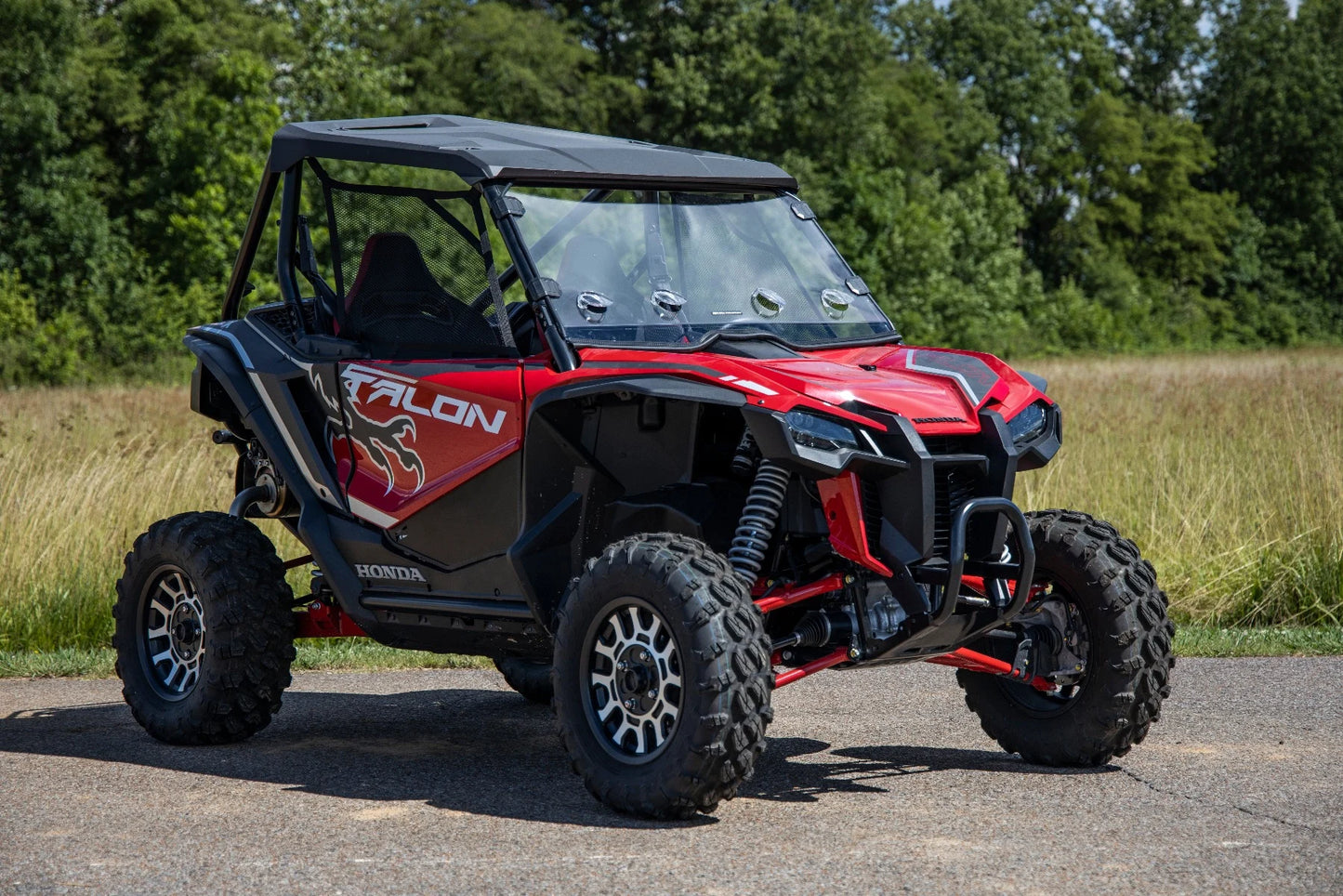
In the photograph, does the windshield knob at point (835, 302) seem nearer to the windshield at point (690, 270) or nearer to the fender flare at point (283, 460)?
the windshield at point (690, 270)

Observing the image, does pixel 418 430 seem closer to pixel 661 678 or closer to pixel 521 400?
pixel 521 400

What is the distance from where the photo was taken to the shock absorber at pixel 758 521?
5477mm

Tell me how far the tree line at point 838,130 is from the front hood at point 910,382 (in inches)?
972

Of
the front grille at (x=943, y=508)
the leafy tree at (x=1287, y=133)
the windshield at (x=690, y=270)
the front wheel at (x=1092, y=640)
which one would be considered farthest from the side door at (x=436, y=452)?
the leafy tree at (x=1287, y=133)

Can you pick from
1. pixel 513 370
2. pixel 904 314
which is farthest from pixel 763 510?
pixel 904 314

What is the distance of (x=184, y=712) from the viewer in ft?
21.9

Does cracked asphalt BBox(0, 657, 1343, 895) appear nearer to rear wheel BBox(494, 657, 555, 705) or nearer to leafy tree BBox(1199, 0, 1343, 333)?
rear wheel BBox(494, 657, 555, 705)

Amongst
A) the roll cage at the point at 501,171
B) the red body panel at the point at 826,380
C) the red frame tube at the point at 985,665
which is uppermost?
the roll cage at the point at 501,171

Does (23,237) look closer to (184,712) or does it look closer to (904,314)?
(904,314)

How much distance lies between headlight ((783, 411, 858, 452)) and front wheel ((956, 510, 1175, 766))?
1.26 m

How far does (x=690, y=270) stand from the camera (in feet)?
20.8

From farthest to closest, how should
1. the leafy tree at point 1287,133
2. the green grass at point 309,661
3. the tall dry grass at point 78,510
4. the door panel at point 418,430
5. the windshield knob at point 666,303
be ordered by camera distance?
the leafy tree at point 1287,133 < the tall dry grass at point 78,510 < the green grass at point 309,661 < the windshield knob at point 666,303 < the door panel at point 418,430

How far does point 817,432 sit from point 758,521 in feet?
1.44

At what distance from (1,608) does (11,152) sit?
30.5m
